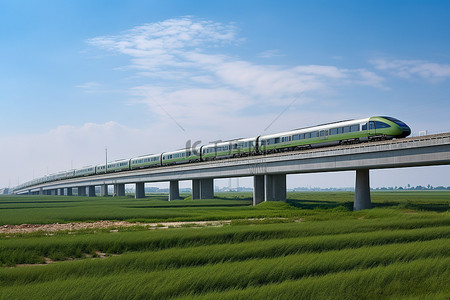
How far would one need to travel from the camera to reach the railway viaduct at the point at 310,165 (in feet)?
127

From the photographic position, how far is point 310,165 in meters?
51.9

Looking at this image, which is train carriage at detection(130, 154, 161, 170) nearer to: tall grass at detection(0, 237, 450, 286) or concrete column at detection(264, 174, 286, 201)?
concrete column at detection(264, 174, 286, 201)

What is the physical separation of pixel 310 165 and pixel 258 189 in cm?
1297

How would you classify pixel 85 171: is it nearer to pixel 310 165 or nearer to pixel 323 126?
pixel 310 165

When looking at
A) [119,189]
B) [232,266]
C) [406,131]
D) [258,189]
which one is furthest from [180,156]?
[232,266]

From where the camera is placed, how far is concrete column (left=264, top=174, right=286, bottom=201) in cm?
6053

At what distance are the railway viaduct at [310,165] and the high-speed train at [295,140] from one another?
76.1 inches

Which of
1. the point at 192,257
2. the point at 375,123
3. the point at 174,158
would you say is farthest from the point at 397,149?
the point at 174,158

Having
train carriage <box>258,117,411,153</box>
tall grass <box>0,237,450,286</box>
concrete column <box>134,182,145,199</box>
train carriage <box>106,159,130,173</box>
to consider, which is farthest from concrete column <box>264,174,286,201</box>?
train carriage <box>106,159,130,173</box>

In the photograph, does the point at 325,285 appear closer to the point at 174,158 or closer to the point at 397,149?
the point at 397,149

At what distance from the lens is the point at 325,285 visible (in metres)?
15.8

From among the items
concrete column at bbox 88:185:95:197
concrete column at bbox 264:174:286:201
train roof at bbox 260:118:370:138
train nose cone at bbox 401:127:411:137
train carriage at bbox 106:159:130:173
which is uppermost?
train roof at bbox 260:118:370:138

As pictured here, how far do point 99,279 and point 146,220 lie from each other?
23.4 metres

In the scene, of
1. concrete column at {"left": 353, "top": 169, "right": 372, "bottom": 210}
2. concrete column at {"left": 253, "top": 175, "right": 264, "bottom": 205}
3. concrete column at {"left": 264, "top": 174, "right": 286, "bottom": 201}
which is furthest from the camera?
concrete column at {"left": 253, "top": 175, "right": 264, "bottom": 205}
